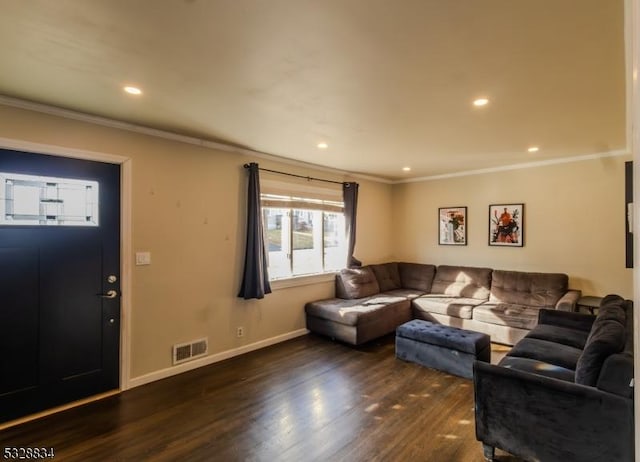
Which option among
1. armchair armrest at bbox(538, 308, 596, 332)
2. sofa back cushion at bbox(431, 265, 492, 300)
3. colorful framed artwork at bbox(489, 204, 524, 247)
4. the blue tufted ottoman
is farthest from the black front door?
colorful framed artwork at bbox(489, 204, 524, 247)

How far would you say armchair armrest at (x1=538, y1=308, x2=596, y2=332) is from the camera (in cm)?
330

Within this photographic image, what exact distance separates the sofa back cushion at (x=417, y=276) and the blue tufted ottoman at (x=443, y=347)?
5.87ft

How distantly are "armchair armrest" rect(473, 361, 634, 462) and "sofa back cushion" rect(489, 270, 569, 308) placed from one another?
2825 mm

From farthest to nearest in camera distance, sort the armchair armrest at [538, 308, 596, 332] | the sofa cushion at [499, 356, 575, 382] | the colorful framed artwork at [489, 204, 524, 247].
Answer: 1. the colorful framed artwork at [489, 204, 524, 247]
2. the armchair armrest at [538, 308, 596, 332]
3. the sofa cushion at [499, 356, 575, 382]

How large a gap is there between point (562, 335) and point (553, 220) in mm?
2110

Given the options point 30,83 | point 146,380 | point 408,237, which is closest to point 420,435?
point 146,380

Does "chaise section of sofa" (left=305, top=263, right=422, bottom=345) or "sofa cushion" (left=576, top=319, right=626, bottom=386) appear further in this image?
"chaise section of sofa" (left=305, top=263, right=422, bottom=345)

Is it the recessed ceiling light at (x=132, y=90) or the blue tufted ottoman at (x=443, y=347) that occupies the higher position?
the recessed ceiling light at (x=132, y=90)

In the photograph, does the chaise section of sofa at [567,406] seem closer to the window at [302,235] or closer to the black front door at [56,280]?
the window at [302,235]

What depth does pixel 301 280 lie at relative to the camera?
4.64 meters

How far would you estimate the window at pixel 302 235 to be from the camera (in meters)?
4.38

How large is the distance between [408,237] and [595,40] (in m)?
4.62

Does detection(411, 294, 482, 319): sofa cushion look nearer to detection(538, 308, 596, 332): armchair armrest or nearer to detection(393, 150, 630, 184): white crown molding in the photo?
detection(538, 308, 596, 332): armchair armrest

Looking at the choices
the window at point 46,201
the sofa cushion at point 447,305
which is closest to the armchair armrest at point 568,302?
the sofa cushion at point 447,305
